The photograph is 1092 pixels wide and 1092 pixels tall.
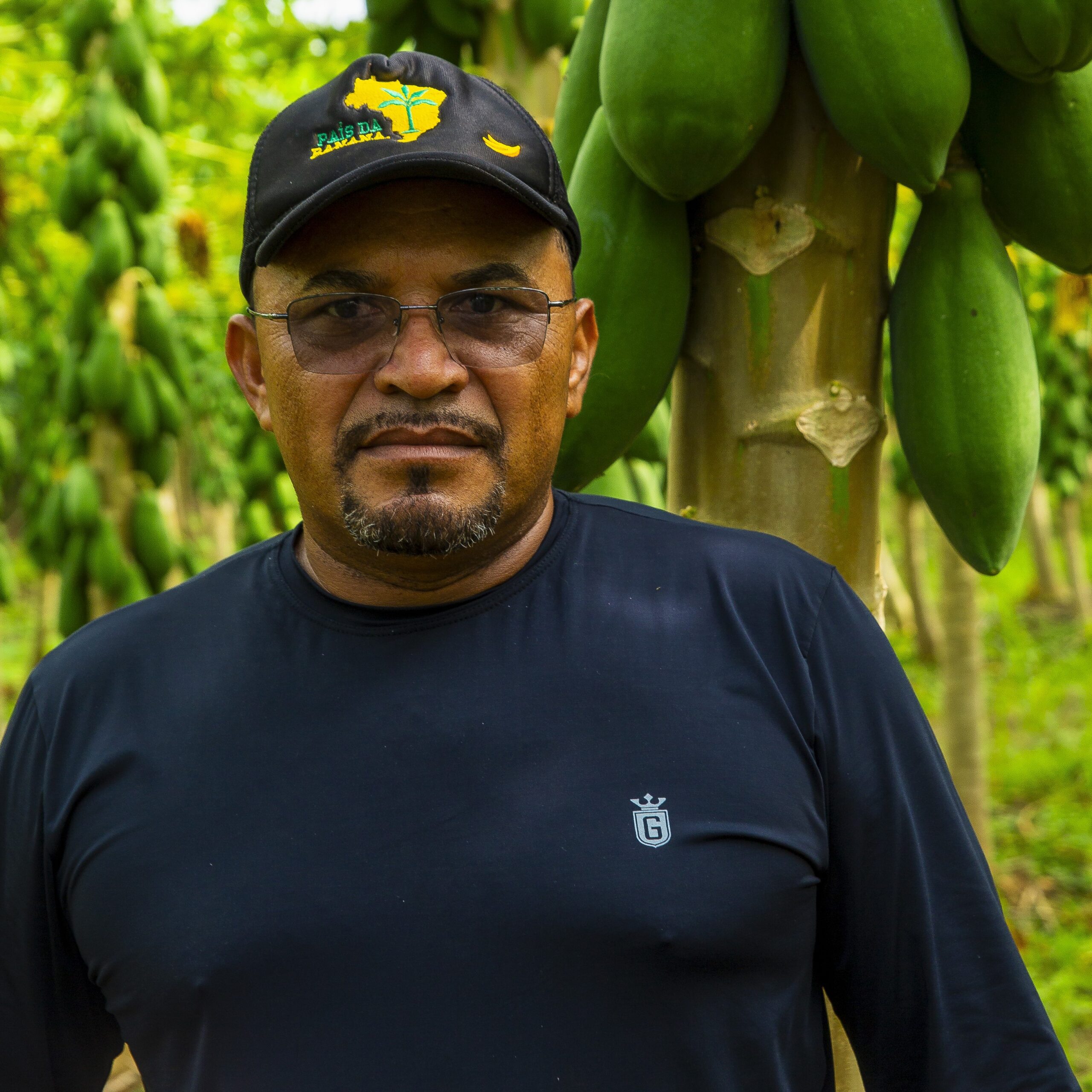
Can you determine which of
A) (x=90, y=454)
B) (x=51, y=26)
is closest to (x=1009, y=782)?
(x=90, y=454)

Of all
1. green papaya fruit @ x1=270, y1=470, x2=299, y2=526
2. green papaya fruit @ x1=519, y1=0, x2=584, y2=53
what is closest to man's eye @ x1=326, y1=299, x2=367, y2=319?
green papaya fruit @ x1=519, y1=0, x2=584, y2=53

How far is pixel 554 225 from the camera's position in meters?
1.27

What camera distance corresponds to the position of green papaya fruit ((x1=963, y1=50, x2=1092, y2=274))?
1.25m

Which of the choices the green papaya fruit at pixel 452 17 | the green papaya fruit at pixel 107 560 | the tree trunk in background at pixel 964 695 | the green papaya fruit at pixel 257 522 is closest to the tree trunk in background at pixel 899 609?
the green papaya fruit at pixel 257 522

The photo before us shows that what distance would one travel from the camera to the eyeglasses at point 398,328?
1209 mm

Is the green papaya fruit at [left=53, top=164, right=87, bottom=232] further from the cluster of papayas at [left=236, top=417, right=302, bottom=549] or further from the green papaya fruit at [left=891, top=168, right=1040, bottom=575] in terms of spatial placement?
the green papaya fruit at [left=891, top=168, right=1040, bottom=575]

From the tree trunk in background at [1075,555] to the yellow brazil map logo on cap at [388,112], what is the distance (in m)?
9.51

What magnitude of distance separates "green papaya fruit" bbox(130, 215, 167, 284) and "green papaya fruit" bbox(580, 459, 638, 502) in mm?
2544

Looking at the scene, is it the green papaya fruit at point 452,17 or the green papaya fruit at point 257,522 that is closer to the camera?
the green papaya fruit at point 452,17

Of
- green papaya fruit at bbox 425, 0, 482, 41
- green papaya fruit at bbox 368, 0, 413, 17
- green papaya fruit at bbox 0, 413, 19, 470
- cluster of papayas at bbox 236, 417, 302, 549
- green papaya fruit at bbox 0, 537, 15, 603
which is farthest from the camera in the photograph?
cluster of papayas at bbox 236, 417, 302, 549

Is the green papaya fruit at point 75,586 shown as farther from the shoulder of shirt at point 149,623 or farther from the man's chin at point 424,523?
the man's chin at point 424,523

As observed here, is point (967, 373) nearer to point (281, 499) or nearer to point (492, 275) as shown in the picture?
point (492, 275)

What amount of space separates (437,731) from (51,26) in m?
5.10

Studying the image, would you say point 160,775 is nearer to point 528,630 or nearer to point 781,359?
point 528,630
